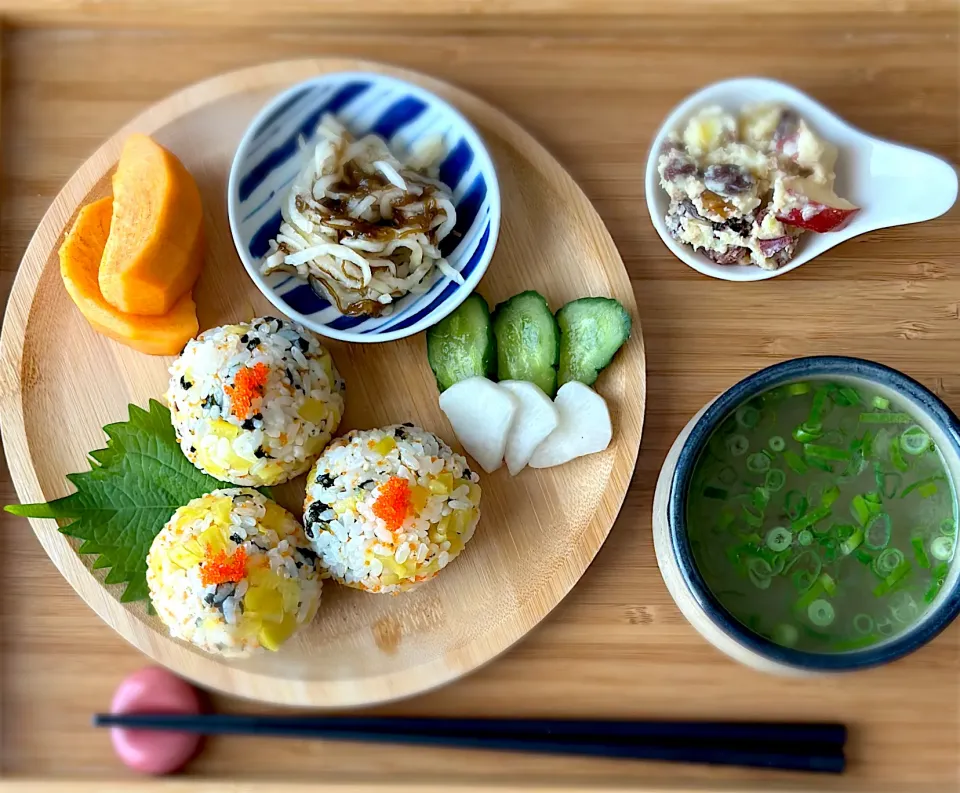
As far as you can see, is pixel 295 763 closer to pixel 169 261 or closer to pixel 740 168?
pixel 169 261

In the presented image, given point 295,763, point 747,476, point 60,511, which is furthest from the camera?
point 295,763

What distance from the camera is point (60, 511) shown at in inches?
67.7

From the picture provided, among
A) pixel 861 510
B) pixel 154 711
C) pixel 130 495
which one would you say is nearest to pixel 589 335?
pixel 861 510

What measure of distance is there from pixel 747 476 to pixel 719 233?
475 millimetres

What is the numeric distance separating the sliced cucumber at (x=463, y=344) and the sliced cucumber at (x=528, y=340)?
0.02 m

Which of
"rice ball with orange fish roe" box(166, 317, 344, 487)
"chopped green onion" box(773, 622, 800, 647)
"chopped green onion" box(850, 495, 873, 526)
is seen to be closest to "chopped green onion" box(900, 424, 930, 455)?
"chopped green onion" box(850, 495, 873, 526)

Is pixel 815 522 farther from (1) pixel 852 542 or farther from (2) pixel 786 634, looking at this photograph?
(2) pixel 786 634

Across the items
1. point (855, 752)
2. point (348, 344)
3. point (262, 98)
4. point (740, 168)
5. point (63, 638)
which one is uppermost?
point (262, 98)

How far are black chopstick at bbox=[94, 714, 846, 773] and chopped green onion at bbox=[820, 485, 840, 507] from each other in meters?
0.53

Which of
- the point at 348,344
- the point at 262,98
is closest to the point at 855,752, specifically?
the point at 348,344

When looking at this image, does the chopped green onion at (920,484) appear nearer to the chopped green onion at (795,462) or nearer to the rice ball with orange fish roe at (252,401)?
the chopped green onion at (795,462)

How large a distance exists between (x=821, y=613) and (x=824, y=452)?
30cm

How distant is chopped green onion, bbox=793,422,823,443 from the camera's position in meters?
1.59

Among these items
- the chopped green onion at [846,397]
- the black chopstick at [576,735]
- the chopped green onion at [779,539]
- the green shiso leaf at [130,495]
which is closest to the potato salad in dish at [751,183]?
the chopped green onion at [846,397]
